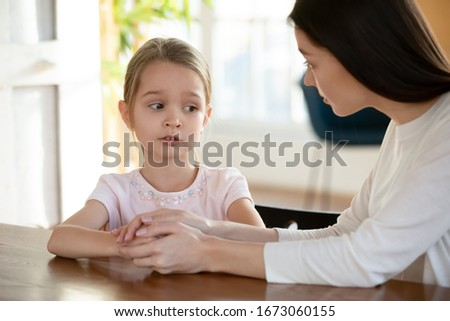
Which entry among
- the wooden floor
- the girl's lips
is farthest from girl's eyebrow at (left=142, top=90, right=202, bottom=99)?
the wooden floor

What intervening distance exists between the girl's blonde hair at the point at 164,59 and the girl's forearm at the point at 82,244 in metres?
0.43

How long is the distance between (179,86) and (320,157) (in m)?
3.77

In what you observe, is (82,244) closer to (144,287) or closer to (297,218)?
(144,287)

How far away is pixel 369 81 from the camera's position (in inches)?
60.4

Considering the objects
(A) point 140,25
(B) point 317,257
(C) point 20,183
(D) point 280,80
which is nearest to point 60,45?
(C) point 20,183

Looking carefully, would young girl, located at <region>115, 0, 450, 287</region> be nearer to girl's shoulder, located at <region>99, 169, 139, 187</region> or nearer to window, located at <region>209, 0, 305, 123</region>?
girl's shoulder, located at <region>99, 169, 139, 187</region>

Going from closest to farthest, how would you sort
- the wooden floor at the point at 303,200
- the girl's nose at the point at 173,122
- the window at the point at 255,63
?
the girl's nose at the point at 173,122, the wooden floor at the point at 303,200, the window at the point at 255,63

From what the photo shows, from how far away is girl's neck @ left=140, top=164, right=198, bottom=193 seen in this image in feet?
6.68

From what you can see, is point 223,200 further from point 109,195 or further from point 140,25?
point 140,25

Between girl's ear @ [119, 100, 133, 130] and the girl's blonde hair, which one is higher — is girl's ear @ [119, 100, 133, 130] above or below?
below

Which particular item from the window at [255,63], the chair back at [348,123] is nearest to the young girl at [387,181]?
the chair back at [348,123]

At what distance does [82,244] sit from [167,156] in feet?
1.25

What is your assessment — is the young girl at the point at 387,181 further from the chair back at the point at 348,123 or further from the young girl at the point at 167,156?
the chair back at the point at 348,123

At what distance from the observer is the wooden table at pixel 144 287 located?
4.56 feet
